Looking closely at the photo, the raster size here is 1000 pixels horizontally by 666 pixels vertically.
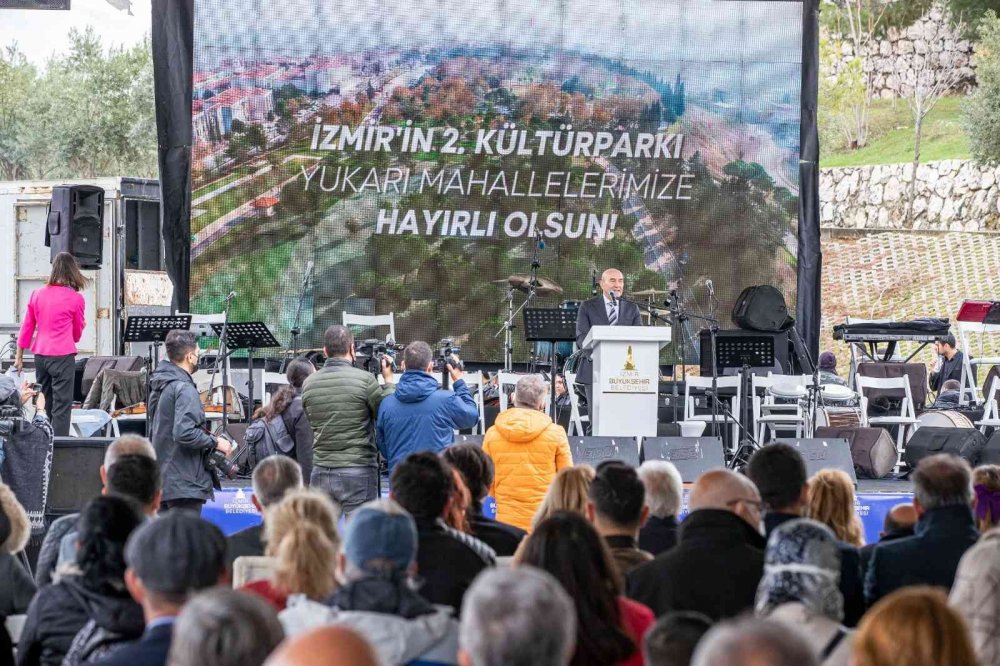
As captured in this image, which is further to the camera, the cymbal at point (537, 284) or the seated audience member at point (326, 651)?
the cymbal at point (537, 284)

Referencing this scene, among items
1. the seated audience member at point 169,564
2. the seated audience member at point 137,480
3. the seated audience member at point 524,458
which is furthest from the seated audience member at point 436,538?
the seated audience member at point 524,458

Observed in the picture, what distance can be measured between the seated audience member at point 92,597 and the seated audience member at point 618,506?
1507 mm

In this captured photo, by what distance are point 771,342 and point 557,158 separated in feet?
14.0

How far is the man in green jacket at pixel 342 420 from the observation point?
7762 mm

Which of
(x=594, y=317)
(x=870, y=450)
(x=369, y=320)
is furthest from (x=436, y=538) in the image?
(x=369, y=320)

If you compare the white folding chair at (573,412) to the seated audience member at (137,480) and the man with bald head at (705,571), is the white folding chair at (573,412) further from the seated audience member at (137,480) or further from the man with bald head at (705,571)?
the man with bald head at (705,571)

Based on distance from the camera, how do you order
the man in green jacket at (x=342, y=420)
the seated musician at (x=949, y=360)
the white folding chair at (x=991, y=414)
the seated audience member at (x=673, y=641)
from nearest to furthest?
the seated audience member at (x=673, y=641) → the man in green jacket at (x=342, y=420) → the white folding chair at (x=991, y=414) → the seated musician at (x=949, y=360)

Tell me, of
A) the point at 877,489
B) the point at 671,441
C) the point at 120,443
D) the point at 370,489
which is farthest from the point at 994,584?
the point at 877,489

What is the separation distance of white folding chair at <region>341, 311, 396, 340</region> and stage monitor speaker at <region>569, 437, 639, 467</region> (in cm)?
429

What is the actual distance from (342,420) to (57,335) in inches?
128

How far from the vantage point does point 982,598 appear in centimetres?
320

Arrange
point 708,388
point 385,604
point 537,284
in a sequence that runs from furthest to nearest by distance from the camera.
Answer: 1. point 537,284
2. point 708,388
3. point 385,604

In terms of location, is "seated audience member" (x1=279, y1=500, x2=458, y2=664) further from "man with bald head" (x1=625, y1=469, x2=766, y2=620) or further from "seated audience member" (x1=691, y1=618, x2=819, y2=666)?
"seated audience member" (x1=691, y1=618, x2=819, y2=666)

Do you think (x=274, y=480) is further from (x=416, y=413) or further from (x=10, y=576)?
(x=416, y=413)
